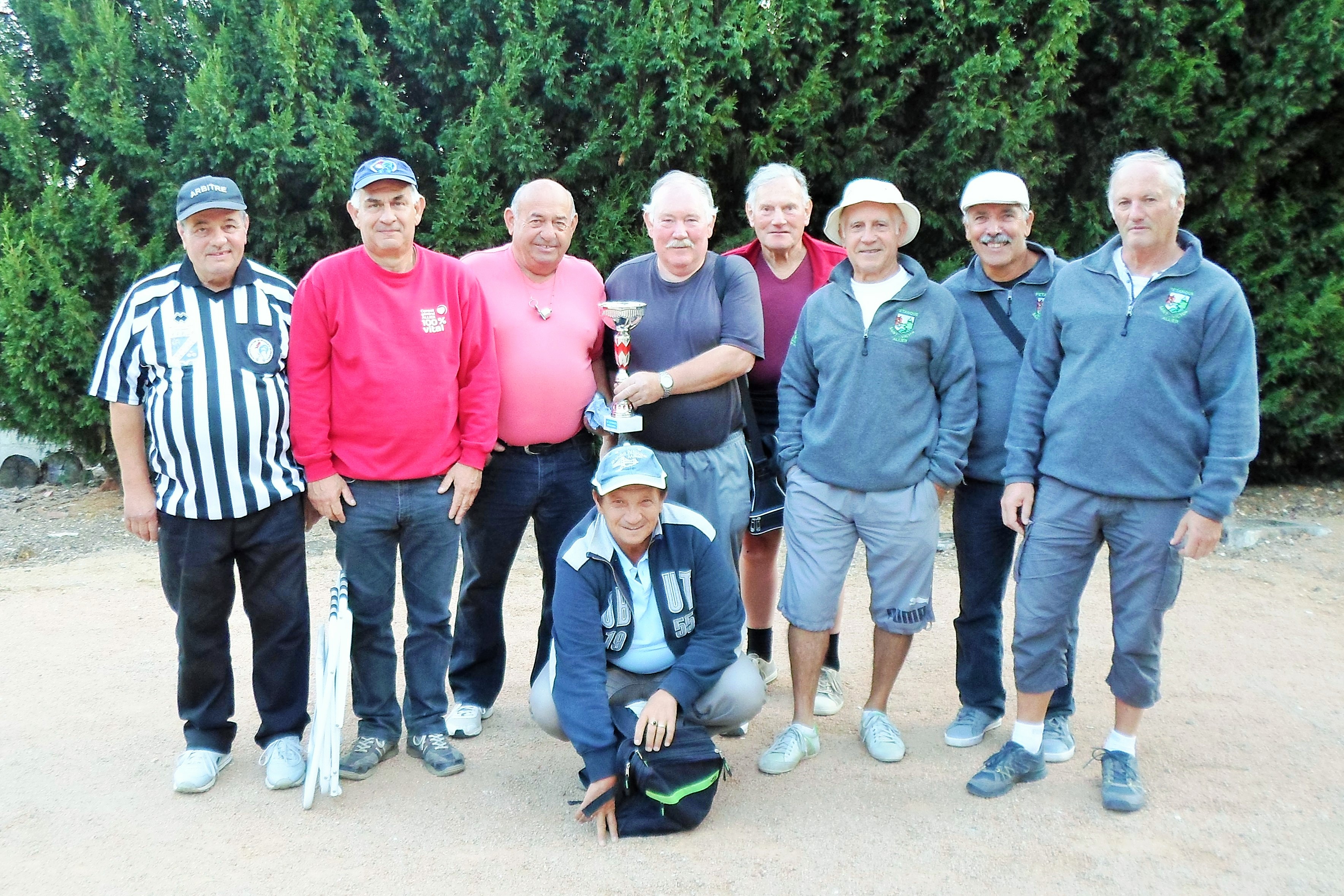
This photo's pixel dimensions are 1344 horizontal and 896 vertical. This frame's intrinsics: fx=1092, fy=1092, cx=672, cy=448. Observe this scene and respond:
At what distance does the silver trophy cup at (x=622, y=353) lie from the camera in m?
3.91

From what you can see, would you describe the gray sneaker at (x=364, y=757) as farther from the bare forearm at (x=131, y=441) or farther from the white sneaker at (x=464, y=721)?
the bare forearm at (x=131, y=441)

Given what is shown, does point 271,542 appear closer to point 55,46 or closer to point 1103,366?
point 1103,366

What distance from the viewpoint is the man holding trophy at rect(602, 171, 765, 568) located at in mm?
4035

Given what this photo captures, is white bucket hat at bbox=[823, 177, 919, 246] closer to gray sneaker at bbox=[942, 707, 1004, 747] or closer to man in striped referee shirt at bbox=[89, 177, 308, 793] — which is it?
gray sneaker at bbox=[942, 707, 1004, 747]

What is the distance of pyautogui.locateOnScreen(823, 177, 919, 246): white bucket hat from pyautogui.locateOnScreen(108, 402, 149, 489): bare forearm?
8.27ft

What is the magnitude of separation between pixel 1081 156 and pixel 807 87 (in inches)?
80.7

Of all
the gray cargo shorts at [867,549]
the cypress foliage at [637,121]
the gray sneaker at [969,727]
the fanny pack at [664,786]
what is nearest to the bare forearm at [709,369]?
the gray cargo shorts at [867,549]

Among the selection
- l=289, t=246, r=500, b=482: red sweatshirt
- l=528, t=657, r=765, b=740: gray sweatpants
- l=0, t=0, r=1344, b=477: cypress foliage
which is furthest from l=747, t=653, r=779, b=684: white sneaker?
l=0, t=0, r=1344, b=477: cypress foliage

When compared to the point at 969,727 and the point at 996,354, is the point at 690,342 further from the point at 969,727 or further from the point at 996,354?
the point at 969,727

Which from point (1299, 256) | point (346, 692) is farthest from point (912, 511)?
point (1299, 256)

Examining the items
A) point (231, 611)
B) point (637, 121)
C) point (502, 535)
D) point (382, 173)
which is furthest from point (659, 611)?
point (637, 121)

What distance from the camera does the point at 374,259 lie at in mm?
3807

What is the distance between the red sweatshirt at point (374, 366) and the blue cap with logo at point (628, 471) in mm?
633

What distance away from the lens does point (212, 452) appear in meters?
3.61
